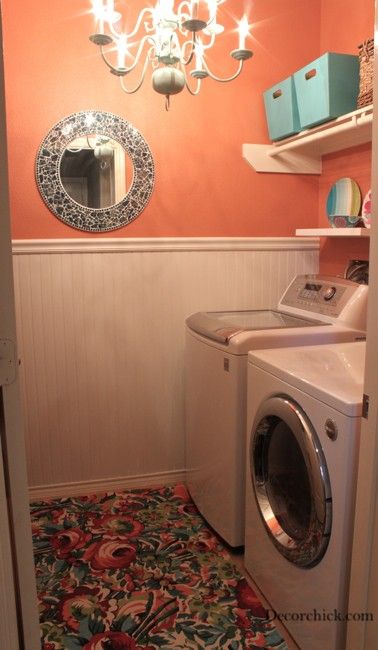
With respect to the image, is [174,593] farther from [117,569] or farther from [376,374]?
[376,374]

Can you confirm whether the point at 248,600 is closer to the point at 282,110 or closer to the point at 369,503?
the point at 369,503

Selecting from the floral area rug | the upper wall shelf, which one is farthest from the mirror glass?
the floral area rug

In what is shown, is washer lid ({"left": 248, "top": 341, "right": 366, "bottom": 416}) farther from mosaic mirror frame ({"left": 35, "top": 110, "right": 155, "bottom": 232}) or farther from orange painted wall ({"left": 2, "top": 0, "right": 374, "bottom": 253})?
mosaic mirror frame ({"left": 35, "top": 110, "right": 155, "bottom": 232})

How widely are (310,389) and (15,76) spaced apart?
199 centimetres

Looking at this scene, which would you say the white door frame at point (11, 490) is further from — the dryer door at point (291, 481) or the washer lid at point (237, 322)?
the washer lid at point (237, 322)

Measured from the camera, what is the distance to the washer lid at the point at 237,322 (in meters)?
2.04

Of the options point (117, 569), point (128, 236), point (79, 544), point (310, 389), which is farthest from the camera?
point (128, 236)

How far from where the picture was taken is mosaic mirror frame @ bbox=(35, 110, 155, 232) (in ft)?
7.76

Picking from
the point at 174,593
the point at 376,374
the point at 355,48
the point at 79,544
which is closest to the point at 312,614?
the point at 174,593

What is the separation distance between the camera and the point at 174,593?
187cm

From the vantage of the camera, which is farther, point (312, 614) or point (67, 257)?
point (67, 257)

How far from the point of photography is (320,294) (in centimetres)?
236

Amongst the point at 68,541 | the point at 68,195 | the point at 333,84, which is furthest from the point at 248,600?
the point at 333,84

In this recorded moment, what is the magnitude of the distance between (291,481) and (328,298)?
0.92m
